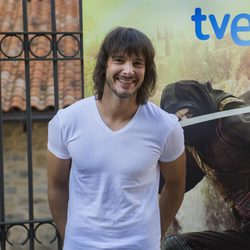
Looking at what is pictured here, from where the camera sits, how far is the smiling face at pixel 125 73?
205 cm

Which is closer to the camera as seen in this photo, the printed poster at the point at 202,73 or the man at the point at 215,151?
the printed poster at the point at 202,73

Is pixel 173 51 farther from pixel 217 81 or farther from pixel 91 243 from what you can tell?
pixel 91 243

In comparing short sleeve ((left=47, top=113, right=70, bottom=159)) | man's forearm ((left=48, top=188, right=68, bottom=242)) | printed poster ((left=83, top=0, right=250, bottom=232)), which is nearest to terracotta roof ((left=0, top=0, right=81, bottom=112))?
printed poster ((left=83, top=0, right=250, bottom=232))

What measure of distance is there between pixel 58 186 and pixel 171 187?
517 millimetres

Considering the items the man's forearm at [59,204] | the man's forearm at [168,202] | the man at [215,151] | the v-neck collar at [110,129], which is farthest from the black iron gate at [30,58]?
the v-neck collar at [110,129]

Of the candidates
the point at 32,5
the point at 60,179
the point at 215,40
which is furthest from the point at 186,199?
the point at 32,5

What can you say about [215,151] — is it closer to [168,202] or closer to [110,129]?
[168,202]

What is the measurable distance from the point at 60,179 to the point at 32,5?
241 inches

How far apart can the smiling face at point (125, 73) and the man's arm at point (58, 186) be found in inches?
15.6

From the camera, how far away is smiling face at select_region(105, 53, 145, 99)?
6.74 feet

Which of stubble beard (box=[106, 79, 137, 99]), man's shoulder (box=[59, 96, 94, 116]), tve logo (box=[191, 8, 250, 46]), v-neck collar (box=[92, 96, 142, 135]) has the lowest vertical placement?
v-neck collar (box=[92, 96, 142, 135])

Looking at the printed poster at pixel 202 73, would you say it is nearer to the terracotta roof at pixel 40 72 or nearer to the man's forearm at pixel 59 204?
the man's forearm at pixel 59 204

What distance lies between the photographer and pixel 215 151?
3.40 metres

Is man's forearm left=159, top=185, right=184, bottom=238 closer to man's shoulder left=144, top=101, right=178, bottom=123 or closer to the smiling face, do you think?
man's shoulder left=144, top=101, right=178, bottom=123
